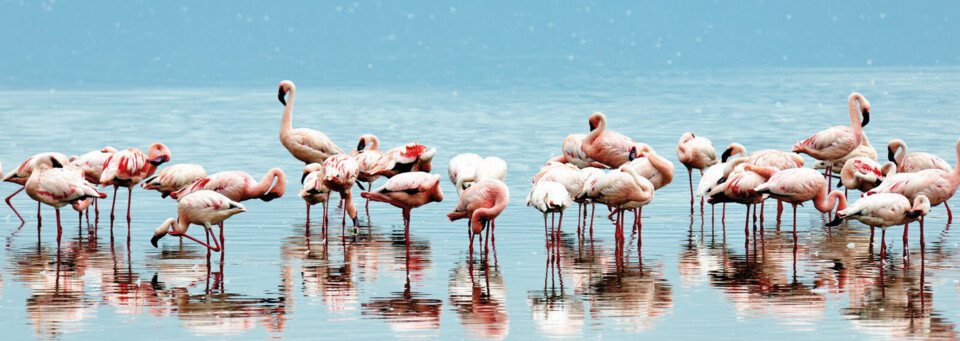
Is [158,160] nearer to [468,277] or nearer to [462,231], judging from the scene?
[462,231]

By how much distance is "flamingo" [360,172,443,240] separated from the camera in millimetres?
12156

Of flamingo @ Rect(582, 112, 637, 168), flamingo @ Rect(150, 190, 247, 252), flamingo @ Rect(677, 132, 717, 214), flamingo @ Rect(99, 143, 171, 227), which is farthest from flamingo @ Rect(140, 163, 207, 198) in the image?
flamingo @ Rect(677, 132, 717, 214)

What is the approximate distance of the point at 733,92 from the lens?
1654 inches

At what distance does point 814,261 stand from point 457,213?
291cm

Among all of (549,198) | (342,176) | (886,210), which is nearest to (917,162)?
(886,210)

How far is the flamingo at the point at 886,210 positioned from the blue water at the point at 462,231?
13.8 inches

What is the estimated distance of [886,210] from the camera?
1084cm

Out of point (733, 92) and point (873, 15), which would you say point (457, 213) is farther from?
point (873, 15)

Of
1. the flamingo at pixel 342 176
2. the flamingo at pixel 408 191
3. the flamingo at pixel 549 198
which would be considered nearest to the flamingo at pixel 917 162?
the flamingo at pixel 549 198

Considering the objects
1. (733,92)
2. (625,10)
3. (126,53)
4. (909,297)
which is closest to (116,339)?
(909,297)

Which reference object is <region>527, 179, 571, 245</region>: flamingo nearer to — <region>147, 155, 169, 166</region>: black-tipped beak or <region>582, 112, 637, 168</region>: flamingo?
<region>147, 155, 169, 166</region>: black-tipped beak

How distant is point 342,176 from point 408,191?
98 cm

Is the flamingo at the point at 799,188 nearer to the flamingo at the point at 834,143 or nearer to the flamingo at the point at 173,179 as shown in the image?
the flamingo at the point at 834,143

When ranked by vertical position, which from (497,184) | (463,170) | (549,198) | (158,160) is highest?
(158,160)
